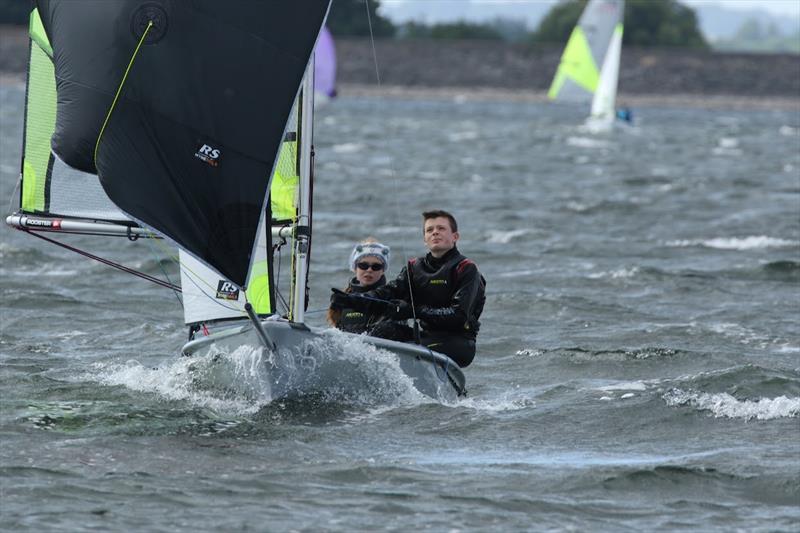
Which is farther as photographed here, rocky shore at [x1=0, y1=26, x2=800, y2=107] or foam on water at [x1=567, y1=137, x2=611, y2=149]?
rocky shore at [x1=0, y1=26, x2=800, y2=107]

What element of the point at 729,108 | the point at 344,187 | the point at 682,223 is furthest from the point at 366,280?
the point at 729,108

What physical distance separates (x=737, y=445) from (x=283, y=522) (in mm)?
3211

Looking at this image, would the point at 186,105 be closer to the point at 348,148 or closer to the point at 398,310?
the point at 398,310

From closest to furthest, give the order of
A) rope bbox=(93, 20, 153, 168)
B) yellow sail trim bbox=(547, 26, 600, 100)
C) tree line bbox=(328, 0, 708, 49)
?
rope bbox=(93, 20, 153, 168) → yellow sail trim bbox=(547, 26, 600, 100) → tree line bbox=(328, 0, 708, 49)

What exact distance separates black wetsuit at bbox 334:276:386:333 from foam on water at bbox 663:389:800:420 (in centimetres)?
210

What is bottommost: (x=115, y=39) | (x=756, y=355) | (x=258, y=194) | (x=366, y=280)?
(x=756, y=355)

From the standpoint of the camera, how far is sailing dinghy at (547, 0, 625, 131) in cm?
5094

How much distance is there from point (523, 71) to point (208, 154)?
84055mm

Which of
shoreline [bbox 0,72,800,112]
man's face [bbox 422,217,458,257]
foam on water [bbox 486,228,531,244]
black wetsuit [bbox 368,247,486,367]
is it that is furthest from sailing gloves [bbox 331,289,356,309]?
shoreline [bbox 0,72,800,112]

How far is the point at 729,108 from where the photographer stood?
285 ft

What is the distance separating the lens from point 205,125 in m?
9.14

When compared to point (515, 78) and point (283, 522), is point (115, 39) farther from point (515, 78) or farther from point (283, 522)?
point (515, 78)

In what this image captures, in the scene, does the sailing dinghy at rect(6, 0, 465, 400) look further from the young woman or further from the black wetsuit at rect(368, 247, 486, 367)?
the young woman

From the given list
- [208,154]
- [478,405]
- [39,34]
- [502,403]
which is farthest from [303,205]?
[39,34]
